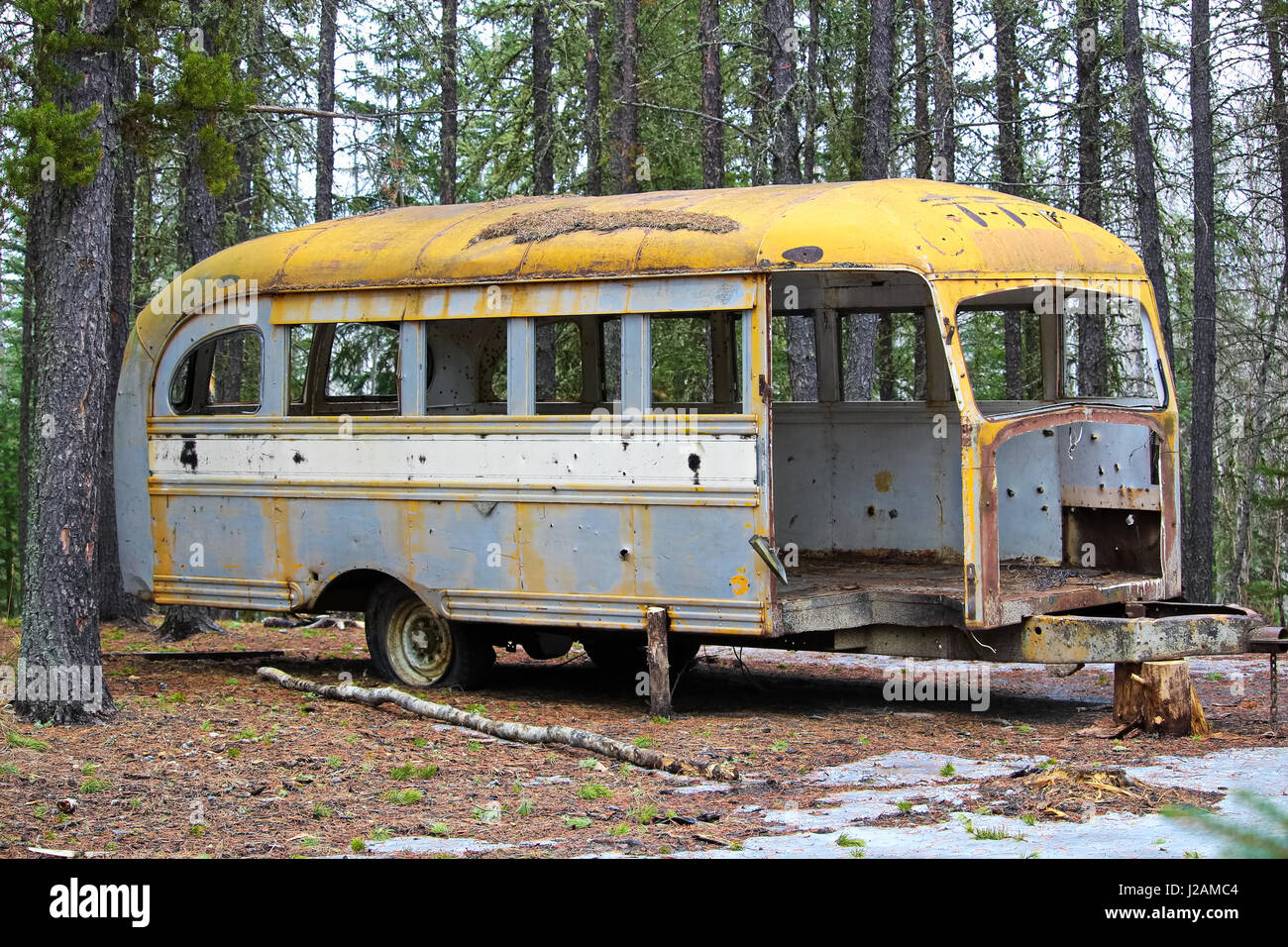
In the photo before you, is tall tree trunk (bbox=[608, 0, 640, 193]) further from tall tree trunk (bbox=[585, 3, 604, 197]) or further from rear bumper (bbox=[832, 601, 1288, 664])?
rear bumper (bbox=[832, 601, 1288, 664])

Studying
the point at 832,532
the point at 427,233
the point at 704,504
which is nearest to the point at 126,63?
the point at 427,233

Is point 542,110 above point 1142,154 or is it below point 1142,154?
above

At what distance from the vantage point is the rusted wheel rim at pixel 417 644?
1091 centimetres

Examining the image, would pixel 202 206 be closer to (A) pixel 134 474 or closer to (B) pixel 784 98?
(A) pixel 134 474

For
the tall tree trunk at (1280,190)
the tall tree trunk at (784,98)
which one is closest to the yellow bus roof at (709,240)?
the tall tree trunk at (784,98)

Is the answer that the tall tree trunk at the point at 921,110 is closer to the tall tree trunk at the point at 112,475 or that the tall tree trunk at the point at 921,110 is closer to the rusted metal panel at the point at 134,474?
the tall tree trunk at the point at 112,475

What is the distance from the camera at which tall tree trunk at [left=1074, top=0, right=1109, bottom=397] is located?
18.8m

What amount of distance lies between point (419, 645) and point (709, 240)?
3854mm

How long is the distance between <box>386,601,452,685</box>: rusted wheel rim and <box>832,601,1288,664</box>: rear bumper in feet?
11.3

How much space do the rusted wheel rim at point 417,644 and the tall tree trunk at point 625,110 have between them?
10545mm

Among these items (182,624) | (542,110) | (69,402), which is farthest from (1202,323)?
(69,402)

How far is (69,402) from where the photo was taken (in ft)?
29.7
